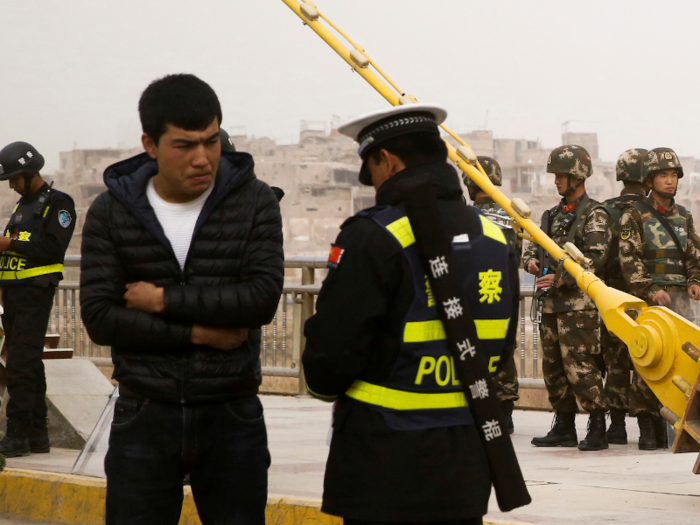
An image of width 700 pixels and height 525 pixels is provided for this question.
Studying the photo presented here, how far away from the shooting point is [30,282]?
7520 mm

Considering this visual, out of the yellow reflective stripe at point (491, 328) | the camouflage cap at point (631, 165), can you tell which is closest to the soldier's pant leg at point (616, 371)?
the camouflage cap at point (631, 165)

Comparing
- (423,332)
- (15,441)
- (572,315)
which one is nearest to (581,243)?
(572,315)

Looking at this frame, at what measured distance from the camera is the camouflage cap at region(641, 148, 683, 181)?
791cm

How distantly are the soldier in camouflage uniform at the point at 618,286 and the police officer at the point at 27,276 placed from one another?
3.90 meters

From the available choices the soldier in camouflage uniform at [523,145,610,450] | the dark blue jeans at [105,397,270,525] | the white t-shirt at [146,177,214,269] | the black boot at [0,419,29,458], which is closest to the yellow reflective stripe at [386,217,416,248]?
the white t-shirt at [146,177,214,269]

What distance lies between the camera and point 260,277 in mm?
3283

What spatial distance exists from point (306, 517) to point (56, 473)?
1918mm

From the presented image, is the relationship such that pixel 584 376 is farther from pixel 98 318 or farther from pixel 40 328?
pixel 98 318

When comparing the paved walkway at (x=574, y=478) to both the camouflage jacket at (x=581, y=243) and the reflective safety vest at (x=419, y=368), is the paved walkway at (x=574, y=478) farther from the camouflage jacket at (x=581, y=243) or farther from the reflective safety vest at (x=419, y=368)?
the reflective safety vest at (x=419, y=368)

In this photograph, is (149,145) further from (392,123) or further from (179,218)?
(392,123)

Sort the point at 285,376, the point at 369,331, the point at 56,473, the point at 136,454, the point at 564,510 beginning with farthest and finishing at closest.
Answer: the point at 285,376
the point at 56,473
the point at 564,510
the point at 136,454
the point at 369,331

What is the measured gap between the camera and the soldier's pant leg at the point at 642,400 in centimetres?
781

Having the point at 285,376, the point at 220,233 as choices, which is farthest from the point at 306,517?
the point at 285,376

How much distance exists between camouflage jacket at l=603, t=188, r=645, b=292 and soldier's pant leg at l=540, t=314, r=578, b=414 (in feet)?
1.89
